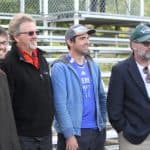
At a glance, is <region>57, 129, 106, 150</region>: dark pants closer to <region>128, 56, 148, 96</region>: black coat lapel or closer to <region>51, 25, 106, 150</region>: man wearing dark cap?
<region>51, 25, 106, 150</region>: man wearing dark cap

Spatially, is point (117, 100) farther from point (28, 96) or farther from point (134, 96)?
point (28, 96)

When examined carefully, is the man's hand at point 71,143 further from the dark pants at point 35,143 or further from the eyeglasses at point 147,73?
the eyeglasses at point 147,73

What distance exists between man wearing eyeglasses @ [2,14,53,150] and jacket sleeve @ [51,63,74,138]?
0.13m

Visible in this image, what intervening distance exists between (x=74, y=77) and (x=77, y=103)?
0.25m

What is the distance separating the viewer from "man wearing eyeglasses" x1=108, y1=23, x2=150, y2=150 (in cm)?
497

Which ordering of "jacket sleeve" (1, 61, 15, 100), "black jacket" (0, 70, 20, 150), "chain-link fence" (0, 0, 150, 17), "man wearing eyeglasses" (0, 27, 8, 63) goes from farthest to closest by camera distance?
"chain-link fence" (0, 0, 150, 17) < "jacket sleeve" (1, 61, 15, 100) < "man wearing eyeglasses" (0, 27, 8, 63) < "black jacket" (0, 70, 20, 150)

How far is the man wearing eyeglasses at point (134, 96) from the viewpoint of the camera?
4973mm

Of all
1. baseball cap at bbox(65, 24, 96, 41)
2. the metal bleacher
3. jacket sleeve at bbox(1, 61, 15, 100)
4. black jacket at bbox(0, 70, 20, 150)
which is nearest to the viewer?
black jacket at bbox(0, 70, 20, 150)

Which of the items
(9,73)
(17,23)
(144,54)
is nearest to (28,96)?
(9,73)

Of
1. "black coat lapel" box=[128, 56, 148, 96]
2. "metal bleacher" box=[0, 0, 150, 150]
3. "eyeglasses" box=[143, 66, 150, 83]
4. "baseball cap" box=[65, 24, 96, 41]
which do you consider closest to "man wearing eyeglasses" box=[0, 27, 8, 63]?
"baseball cap" box=[65, 24, 96, 41]

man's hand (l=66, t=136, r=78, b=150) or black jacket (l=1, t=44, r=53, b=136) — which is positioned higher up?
black jacket (l=1, t=44, r=53, b=136)

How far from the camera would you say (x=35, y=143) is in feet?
15.8

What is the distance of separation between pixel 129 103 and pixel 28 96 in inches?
37.3

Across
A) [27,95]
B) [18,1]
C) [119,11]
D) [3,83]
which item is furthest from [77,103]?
[119,11]
